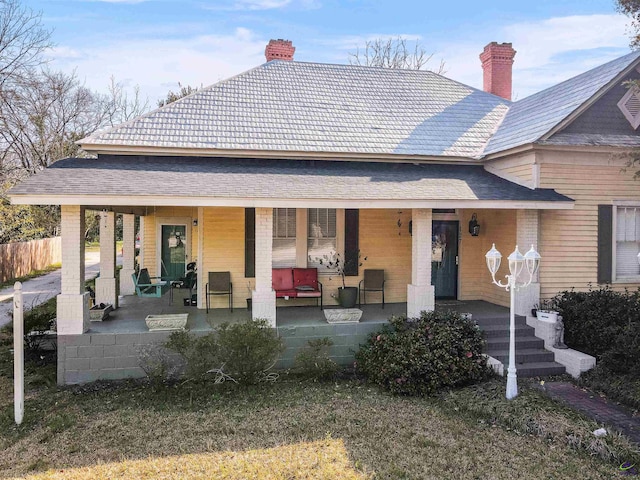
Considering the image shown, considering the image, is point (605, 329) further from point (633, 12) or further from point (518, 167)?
point (633, 12)

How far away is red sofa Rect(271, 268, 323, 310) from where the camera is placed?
1010 cm

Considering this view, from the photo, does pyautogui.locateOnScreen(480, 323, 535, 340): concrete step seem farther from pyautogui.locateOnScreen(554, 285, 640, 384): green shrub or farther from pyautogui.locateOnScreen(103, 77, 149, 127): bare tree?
pyautogui.locateOnScreen(103, 77, 149, 127): bare tree

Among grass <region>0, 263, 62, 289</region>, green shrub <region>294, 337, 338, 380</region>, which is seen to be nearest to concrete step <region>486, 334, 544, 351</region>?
green shrub <region>294, 337, 338, 380</region>

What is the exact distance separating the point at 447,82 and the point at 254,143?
284 inches

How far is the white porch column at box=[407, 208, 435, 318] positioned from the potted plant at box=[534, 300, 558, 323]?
2.06 m

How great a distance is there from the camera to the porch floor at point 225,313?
27.1 feet

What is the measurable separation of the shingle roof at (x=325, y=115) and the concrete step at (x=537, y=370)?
16.7ft

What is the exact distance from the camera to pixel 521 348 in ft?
27.6

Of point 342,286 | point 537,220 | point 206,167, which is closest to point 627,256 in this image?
point 537,220

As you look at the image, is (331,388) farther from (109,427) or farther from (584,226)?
(584,226)

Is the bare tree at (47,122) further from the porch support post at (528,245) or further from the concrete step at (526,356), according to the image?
the concrete step at (526,356)

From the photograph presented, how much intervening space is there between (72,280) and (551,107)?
34.6ft

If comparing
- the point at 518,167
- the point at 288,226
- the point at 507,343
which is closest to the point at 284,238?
the point at 288,226

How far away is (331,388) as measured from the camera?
7.14 meters
